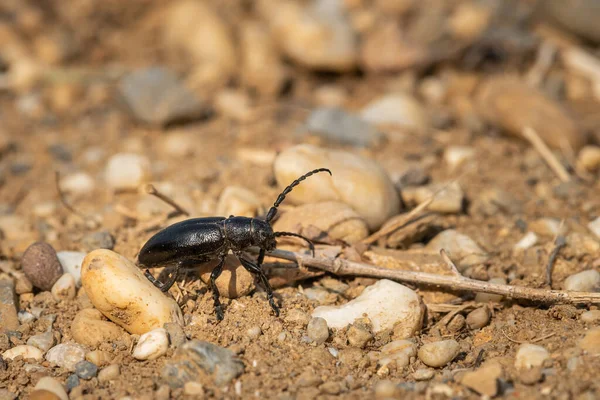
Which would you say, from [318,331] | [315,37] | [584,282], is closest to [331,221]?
[318,331]

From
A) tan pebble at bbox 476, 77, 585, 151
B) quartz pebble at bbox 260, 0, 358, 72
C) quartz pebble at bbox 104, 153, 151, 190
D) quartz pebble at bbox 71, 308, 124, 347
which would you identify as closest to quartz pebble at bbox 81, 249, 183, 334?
quartz pebble at bbox 71, 308, 124, 347

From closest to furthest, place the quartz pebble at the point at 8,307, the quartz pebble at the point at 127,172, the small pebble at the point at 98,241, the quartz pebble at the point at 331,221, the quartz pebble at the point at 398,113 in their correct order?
the quartz pebble at the point at 8,307
the quartz pebble at the point at 331,221
the small pebble at the point at 98,241
the quartz pebble at the point at 127,172
the quartz pebble at the point at 398,113

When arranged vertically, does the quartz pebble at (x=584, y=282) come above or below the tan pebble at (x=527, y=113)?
below

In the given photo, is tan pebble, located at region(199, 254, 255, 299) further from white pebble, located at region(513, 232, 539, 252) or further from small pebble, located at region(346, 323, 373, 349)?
white pebble, located at region(513, 232, 539, 252)

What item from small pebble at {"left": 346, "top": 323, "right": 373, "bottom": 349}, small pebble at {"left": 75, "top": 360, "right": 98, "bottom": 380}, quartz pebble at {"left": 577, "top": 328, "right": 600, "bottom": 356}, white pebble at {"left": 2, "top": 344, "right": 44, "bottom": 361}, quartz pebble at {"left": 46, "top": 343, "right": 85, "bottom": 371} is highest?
quartz pebble at {"left": 577, "top": 328, "right": 600, "bottom": 356}

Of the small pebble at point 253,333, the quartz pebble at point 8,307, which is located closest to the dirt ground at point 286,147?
the small pebble at point 253,333

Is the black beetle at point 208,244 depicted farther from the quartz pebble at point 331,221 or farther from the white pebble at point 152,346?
the white pebble at point 152,346
